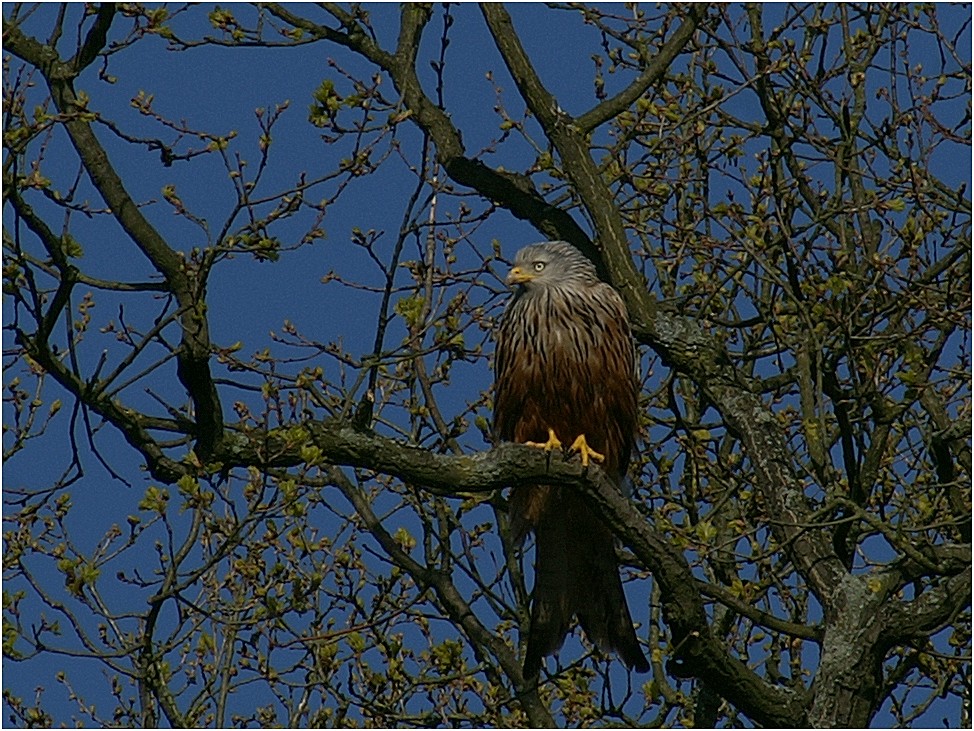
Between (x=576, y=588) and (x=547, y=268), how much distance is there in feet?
5.28

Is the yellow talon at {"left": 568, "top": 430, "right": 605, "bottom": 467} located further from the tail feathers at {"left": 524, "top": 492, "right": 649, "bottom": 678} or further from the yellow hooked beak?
the yellow hooked beak

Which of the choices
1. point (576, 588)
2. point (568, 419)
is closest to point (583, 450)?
point (568, 419)

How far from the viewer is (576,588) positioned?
23.3 feet

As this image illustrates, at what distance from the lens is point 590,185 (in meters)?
7.44

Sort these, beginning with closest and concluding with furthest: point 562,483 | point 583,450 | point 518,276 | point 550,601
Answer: point 562,483
point 583,450
point 550,601
point 518,276

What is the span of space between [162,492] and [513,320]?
237 centimetres

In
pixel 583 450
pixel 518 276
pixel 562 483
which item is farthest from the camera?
pixel 518 276

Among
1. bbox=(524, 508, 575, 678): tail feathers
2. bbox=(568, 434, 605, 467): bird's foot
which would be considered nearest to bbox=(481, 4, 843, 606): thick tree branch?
bbox=(568, 434, 605, 467): bird's foot

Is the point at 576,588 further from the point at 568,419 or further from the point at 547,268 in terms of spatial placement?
the point at 547,268

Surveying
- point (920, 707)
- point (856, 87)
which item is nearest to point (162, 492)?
point (920, 707)

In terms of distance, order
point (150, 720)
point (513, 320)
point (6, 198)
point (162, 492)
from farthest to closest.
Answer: point (513, 320) < point (150, 720) < point (162, 492) < point (6, 198)

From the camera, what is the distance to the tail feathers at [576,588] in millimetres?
7004

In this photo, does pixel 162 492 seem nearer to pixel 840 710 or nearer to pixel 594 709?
pixel 594 709

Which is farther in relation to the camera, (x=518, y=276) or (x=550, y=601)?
(x=518, y=276)
